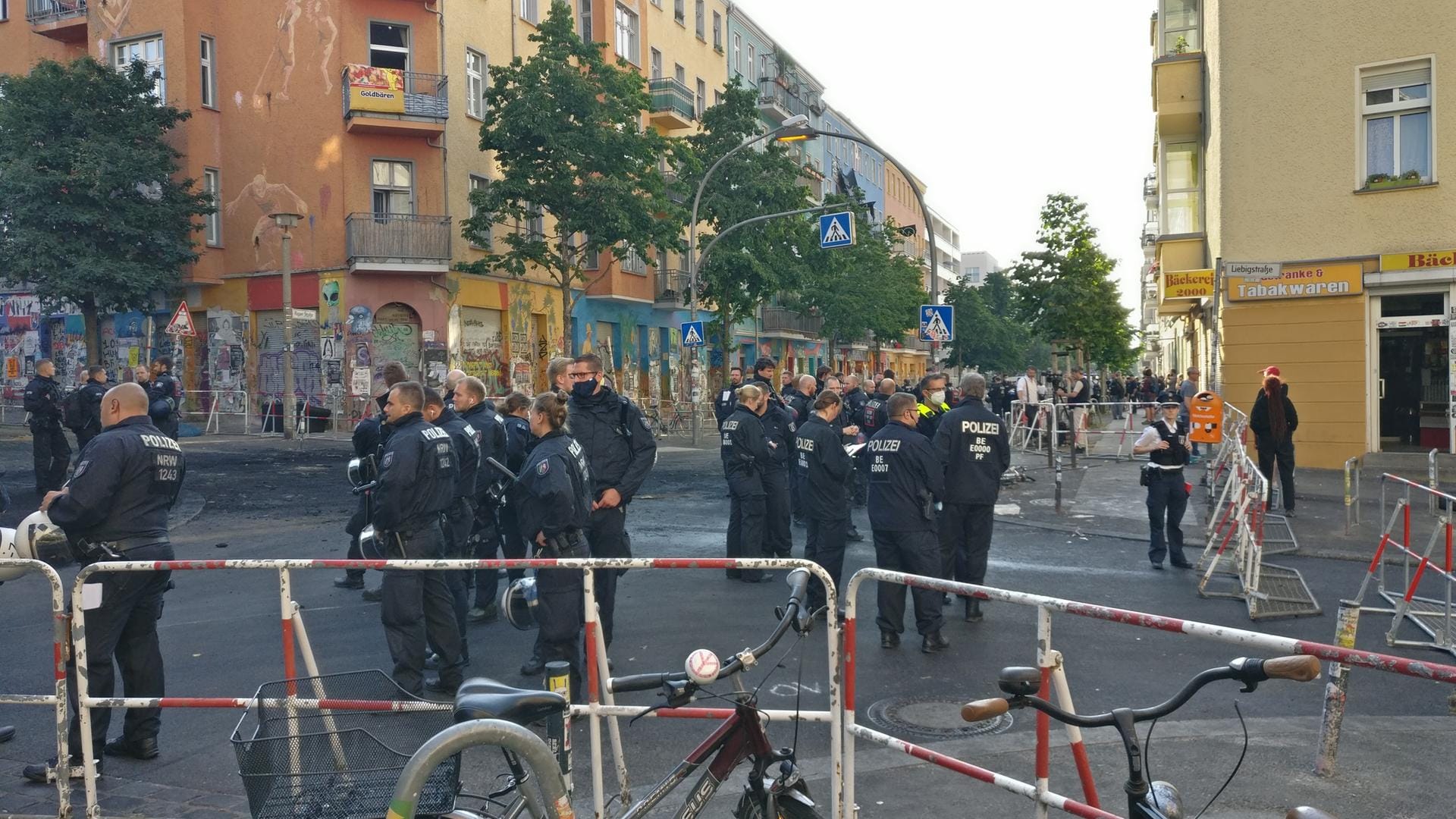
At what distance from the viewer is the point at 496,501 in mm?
9328

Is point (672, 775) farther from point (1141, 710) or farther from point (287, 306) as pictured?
point (287, 306)

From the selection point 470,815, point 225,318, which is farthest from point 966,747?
point 225,318

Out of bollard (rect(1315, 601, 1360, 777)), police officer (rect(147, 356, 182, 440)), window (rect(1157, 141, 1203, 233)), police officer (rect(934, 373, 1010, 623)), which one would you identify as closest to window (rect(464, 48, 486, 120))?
police officer (rect(147, 356, 182, 440))

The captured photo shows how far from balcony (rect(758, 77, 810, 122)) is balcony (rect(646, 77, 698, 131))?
1175 centimetres

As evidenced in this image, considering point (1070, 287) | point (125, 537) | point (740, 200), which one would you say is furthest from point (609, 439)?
point (1070, 287)

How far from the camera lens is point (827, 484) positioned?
30.5ft

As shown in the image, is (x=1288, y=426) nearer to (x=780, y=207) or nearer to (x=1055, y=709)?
(x=1055, y=709)

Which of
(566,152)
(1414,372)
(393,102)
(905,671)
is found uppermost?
(393,102)

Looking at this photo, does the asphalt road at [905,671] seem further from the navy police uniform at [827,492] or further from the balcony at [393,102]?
the balcony at [393,102]

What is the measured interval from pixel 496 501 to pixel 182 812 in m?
4.49

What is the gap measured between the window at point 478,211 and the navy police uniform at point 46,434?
13841 mm

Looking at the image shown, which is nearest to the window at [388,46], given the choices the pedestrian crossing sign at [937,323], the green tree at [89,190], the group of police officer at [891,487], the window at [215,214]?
the green tree at [89,190]

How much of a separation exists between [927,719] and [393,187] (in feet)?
89.0

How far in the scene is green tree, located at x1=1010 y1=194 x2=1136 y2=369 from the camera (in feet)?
120
